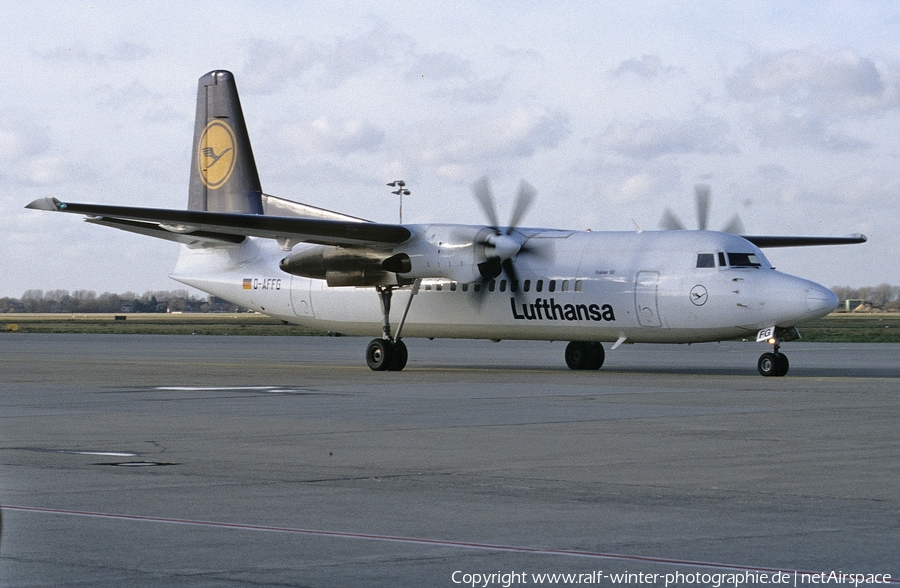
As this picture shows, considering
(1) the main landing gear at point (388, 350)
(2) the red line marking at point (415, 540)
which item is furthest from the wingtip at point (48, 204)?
(2) the red line marking at point (415, 540)

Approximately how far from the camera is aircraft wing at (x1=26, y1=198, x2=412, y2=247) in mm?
26609

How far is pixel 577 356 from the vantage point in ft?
101

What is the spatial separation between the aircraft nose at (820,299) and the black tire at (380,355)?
10462 mm

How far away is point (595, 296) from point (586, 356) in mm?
3293

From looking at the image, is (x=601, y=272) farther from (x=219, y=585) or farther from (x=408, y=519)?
(x=219, y=585)

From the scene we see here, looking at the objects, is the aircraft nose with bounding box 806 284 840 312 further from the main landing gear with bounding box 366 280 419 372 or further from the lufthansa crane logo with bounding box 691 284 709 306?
the main landing gear with bounding box 366 280 419 372

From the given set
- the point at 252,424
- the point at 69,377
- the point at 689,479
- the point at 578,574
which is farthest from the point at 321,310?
the point at 578,574

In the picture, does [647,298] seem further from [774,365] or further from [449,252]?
[449,252]

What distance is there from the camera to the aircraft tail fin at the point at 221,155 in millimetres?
35375

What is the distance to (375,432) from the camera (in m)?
14.7

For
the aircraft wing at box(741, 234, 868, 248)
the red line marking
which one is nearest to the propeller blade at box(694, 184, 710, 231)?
the aircraft wing at box(741, 234, 868, 248)

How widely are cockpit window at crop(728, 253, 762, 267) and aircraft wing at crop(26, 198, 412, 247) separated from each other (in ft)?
25.7

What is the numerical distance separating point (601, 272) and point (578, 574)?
21638 mm

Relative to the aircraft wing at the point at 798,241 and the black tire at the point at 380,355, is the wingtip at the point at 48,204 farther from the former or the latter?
the aircraft wing at the point at 798,241
